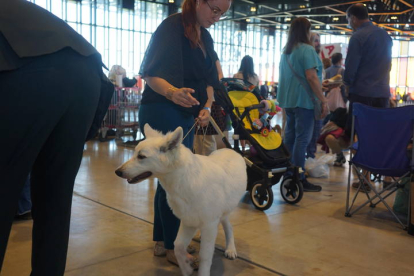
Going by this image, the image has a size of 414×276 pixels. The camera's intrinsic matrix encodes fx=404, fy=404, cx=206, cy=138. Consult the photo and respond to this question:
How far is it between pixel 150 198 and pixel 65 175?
9.56ft

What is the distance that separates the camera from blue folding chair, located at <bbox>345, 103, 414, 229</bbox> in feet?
12.0

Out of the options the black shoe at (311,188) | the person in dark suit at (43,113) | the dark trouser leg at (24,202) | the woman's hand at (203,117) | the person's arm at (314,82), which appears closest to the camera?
the person in dark suit at (43,113)

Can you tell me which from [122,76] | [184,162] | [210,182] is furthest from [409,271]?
[122,76]

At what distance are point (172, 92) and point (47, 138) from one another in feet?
3.39

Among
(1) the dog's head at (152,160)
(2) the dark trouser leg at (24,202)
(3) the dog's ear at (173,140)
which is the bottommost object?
(2) the dark trouser leg at (24,202)

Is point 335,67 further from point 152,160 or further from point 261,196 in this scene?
point 152,160

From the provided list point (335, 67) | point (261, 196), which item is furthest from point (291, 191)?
point (335, 67)

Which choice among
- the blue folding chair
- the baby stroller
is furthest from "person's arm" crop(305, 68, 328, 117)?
the blue folding chair

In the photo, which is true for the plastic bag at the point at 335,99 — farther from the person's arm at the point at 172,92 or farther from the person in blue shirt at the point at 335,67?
the person's arm at the point at 172,92

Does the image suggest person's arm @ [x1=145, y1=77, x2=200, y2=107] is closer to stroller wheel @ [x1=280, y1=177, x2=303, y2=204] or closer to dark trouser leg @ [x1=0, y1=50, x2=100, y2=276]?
dark trouser leg @ [x1=0, y1=50, x2=100, y2=276]

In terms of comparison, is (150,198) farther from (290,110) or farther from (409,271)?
(409,271)

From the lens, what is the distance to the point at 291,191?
4410mm

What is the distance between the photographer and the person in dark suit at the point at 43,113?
4.23 feet

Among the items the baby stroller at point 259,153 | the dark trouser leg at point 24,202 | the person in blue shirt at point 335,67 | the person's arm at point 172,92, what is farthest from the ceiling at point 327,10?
the person's arm at point 172,92
